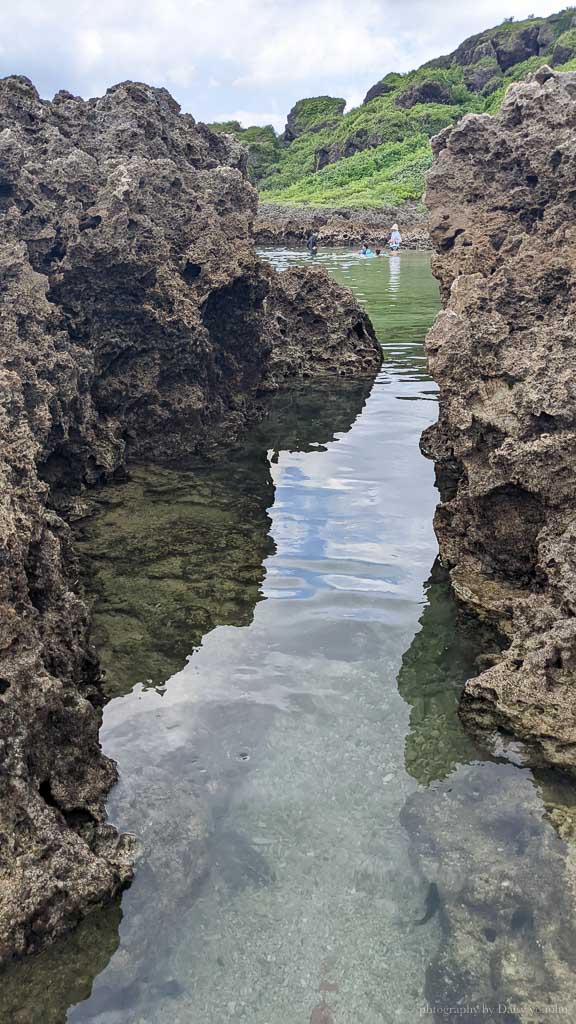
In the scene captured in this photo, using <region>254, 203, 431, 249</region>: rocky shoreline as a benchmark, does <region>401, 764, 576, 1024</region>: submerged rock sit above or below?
below

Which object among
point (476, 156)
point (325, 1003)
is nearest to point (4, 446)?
point (325, 1003)

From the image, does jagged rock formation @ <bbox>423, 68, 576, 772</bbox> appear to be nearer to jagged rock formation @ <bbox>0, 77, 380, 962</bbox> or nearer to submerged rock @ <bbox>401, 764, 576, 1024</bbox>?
submerged rock @ <bbox>401, 764, 576, 1024</bbox>

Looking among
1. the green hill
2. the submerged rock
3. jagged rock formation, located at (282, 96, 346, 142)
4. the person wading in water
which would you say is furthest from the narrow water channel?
jagged rock formation, located at (282, 96, 346, 142)

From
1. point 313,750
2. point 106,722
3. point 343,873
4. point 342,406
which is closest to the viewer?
point 343,873

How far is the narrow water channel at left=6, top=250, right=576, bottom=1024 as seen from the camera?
314cm

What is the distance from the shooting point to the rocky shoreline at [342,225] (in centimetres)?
4702

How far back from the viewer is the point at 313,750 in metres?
4.40

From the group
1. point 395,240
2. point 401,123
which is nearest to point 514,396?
point 395,240

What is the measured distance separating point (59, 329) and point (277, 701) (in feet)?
16.1

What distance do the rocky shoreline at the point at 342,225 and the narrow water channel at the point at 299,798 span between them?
39467 millimetres

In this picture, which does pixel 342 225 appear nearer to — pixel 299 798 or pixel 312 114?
pixel 299 798

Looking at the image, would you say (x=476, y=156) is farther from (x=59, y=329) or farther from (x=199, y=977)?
(x=199, y=977)

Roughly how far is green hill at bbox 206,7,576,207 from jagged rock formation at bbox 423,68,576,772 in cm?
5213

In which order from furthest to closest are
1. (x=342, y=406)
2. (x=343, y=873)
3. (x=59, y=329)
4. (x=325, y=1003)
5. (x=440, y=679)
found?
(x=342, y=406) < (x=59, y=329) < (x=440, y=679) < (x=343, y=873) < (x=325, y=1003)
